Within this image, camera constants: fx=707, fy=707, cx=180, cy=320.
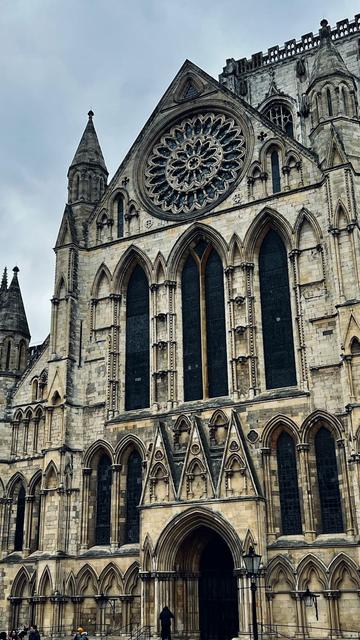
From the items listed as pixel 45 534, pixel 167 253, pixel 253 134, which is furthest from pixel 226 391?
pixel 253 134

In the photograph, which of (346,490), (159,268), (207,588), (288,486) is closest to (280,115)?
(159,268)

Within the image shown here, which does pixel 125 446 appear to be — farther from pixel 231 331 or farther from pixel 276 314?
pixel 276 314

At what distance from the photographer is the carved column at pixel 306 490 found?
69.5ft

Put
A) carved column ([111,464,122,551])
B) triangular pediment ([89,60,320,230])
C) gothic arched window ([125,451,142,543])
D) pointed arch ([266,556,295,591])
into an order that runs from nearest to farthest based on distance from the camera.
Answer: pointed arch ([266,556,295,591]) → carved column ([111,464,122,551]) → gothic arched window ([125,451,142,543]) → triangular pediment ([89,60,320,230])

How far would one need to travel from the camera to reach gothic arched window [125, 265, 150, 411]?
2661 centimetres

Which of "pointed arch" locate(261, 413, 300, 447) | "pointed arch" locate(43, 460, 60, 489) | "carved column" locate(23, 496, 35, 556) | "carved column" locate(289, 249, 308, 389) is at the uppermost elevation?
"carved column" locate(289, 249, 308, 389)

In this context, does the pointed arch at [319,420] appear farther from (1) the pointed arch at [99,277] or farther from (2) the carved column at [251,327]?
(1) the pointed arch at [99,277]

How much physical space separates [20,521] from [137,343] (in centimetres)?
850

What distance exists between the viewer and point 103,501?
84.9ft

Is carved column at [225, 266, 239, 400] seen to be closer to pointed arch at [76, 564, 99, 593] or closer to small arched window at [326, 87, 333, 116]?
small arched window at [326, 87, 333, 116]

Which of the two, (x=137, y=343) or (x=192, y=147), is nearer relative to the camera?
(x=137, y=343)

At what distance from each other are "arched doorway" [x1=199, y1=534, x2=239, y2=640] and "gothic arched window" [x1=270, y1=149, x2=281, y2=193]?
41.2 feet

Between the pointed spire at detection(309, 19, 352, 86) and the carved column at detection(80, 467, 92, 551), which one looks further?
→ the pointed spire at detection(309, 19, 352, 86)

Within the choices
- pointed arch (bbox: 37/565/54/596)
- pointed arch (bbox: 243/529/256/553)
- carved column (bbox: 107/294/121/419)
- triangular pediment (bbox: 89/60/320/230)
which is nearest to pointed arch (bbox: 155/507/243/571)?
pointed arch (bbox: 243/529/256/553)
